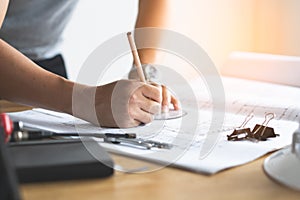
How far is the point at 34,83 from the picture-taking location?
3.39 feet

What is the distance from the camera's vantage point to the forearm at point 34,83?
102cm

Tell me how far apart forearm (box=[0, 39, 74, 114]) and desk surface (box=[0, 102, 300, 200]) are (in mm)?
384

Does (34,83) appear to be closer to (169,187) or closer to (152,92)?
(152,92)

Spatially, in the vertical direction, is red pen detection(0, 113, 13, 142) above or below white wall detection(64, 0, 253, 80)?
below

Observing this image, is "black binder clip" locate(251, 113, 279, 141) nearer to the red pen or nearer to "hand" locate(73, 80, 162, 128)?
"hand" locate(73, 80, 162, 128)

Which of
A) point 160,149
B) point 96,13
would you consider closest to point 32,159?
point 160,149

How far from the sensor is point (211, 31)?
2.21 m

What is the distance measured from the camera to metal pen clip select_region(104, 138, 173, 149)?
800 mm

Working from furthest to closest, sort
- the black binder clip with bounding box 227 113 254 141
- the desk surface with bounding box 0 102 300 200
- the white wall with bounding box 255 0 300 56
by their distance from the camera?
the white wall with bounding box 255 0 300 56 → the black binder clip with bounding box 227 113 254 141 → the desk surface with bounding box 0 102 300 200

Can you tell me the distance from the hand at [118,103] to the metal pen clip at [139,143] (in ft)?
0.42

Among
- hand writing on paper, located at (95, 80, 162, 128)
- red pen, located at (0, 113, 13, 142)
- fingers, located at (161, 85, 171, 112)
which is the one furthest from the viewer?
fingers, located at (161, 85, 171, 112)

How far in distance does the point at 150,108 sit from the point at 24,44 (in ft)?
2.33

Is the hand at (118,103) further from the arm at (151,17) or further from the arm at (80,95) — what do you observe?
the arm at (151,17)

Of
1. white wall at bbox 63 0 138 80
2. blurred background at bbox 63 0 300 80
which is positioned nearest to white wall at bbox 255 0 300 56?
blurred background at bbox 63 0 300 80
